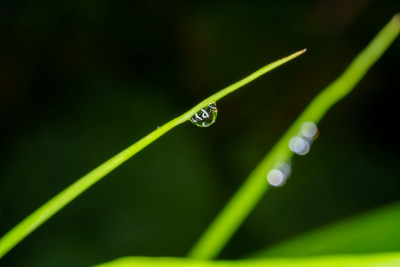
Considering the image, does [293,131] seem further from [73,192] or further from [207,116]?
[73,192]

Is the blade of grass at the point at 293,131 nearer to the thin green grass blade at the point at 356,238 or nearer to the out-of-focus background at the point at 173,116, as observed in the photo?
the thin green grass blade at the point at 356,238

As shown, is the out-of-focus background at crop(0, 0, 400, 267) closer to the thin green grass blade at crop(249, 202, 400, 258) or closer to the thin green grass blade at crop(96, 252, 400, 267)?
the thin green grass blade at crop(249, 202, 400, 258)

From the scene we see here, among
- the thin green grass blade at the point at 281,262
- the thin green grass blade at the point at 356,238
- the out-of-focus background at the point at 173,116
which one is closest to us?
the thin green grass blade at the point at 281,262

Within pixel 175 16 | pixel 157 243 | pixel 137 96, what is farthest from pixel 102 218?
pixel 175 16

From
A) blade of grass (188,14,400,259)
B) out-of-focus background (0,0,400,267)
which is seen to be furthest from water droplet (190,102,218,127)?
out-of-focus background (0,0,400,267)

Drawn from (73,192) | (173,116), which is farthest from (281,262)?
(173,116)

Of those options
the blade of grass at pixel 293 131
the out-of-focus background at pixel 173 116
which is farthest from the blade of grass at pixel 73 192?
the out-of-focus background at pixel 173 116
